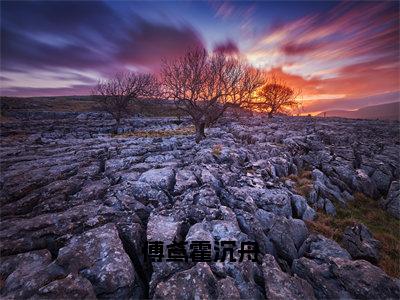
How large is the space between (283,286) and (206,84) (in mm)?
29219

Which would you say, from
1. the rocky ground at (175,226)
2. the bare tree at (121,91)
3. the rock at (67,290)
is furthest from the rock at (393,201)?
the bare tree at (121,91)

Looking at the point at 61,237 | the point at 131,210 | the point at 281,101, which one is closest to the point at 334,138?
the point at 131,210

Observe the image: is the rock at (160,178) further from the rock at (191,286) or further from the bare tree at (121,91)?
the bare tree at (121,91)

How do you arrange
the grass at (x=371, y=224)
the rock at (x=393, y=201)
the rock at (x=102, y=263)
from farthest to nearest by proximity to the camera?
the rock at (x=393, y=201) → the grass at (x=371, y=224) → the rock at (x=102, y=263)

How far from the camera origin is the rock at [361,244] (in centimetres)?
1181

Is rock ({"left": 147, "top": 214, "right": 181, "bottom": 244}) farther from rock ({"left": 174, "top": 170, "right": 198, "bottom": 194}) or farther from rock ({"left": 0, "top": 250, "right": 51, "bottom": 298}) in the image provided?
rock ({"left": 0, "top": 250, "right": 51, "bottom": 298})

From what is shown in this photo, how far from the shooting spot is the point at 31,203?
42.1ft

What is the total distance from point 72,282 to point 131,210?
4865 millimetres

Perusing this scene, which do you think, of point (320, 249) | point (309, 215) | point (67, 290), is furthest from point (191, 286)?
Answer: point (309, 215)

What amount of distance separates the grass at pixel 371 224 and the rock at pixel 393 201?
372mm

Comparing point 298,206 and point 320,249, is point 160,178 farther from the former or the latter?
point 320,249

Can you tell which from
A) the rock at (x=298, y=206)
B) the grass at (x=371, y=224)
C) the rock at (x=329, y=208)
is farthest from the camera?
the rock at (x=329, y=208)

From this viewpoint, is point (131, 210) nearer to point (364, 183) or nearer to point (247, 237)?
point (247, 237)

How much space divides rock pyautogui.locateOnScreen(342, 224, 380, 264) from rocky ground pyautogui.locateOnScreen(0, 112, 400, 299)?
0.05m
